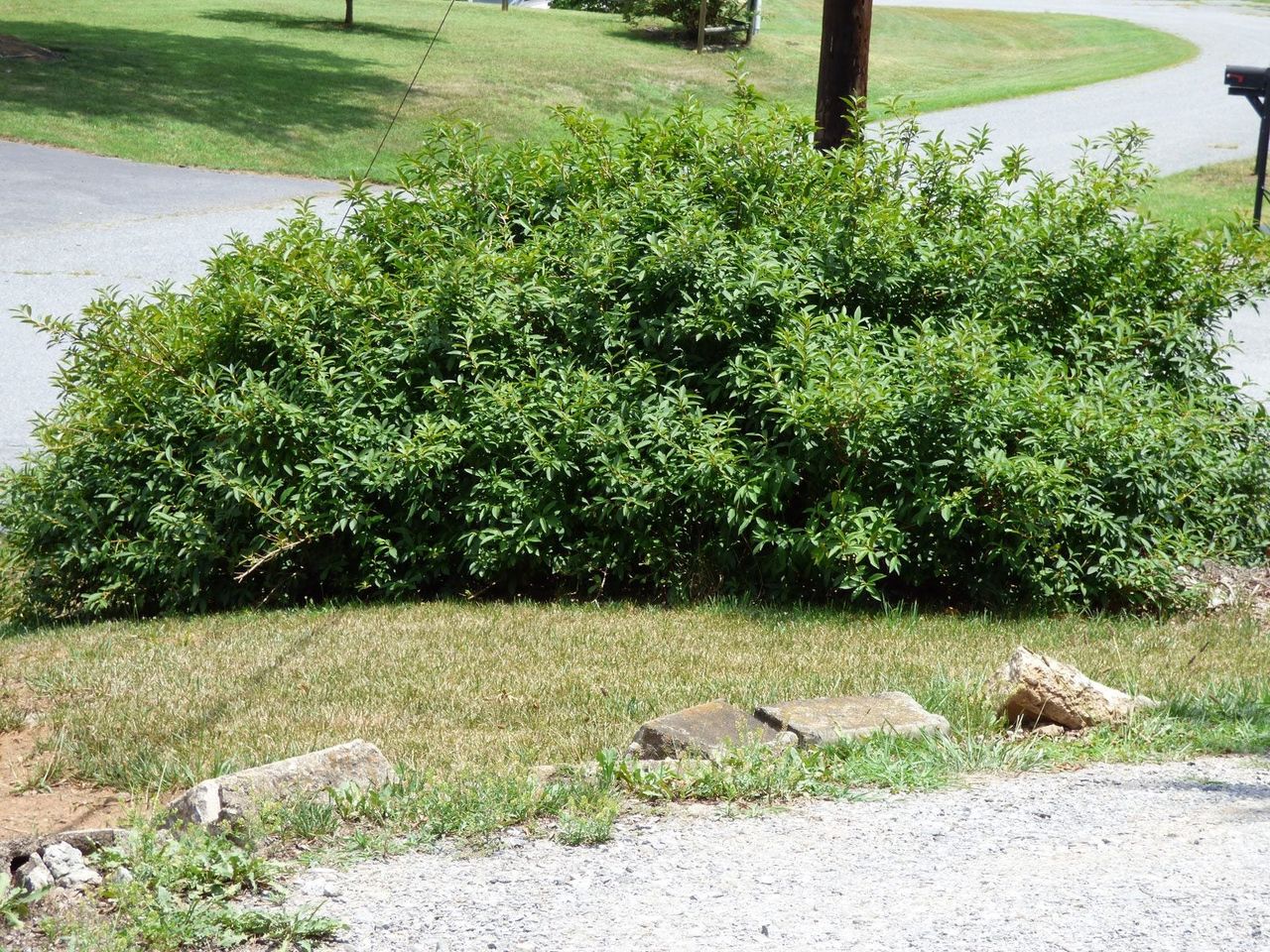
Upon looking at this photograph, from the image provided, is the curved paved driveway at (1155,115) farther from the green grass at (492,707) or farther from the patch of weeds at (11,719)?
the patch of weeds at (11,719)

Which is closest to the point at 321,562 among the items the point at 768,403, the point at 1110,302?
the point at 768,403

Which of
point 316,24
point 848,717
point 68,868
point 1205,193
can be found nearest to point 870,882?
point 848,717

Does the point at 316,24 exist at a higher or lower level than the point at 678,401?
higher

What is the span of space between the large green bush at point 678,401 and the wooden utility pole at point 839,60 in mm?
950

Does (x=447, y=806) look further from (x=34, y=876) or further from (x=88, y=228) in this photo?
(x=88, y=228)

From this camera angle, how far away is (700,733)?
4.54 meters

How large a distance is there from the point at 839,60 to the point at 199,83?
18.3 meters

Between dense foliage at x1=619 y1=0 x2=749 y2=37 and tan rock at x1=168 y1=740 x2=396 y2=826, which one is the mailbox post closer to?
dense foliage at x1=619 y1=0 x2=749 y2=37

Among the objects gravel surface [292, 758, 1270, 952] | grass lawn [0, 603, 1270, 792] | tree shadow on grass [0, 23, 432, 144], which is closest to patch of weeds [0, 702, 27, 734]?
grass lawn [0, 603, 1270, 792]

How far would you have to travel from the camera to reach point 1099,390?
672cm

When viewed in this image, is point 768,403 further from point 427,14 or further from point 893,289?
point 427,14

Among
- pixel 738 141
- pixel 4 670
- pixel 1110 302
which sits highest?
pixel 738 141

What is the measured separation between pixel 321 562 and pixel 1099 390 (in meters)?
3.92

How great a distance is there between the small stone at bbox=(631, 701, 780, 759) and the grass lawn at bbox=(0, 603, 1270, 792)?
0.30 m
